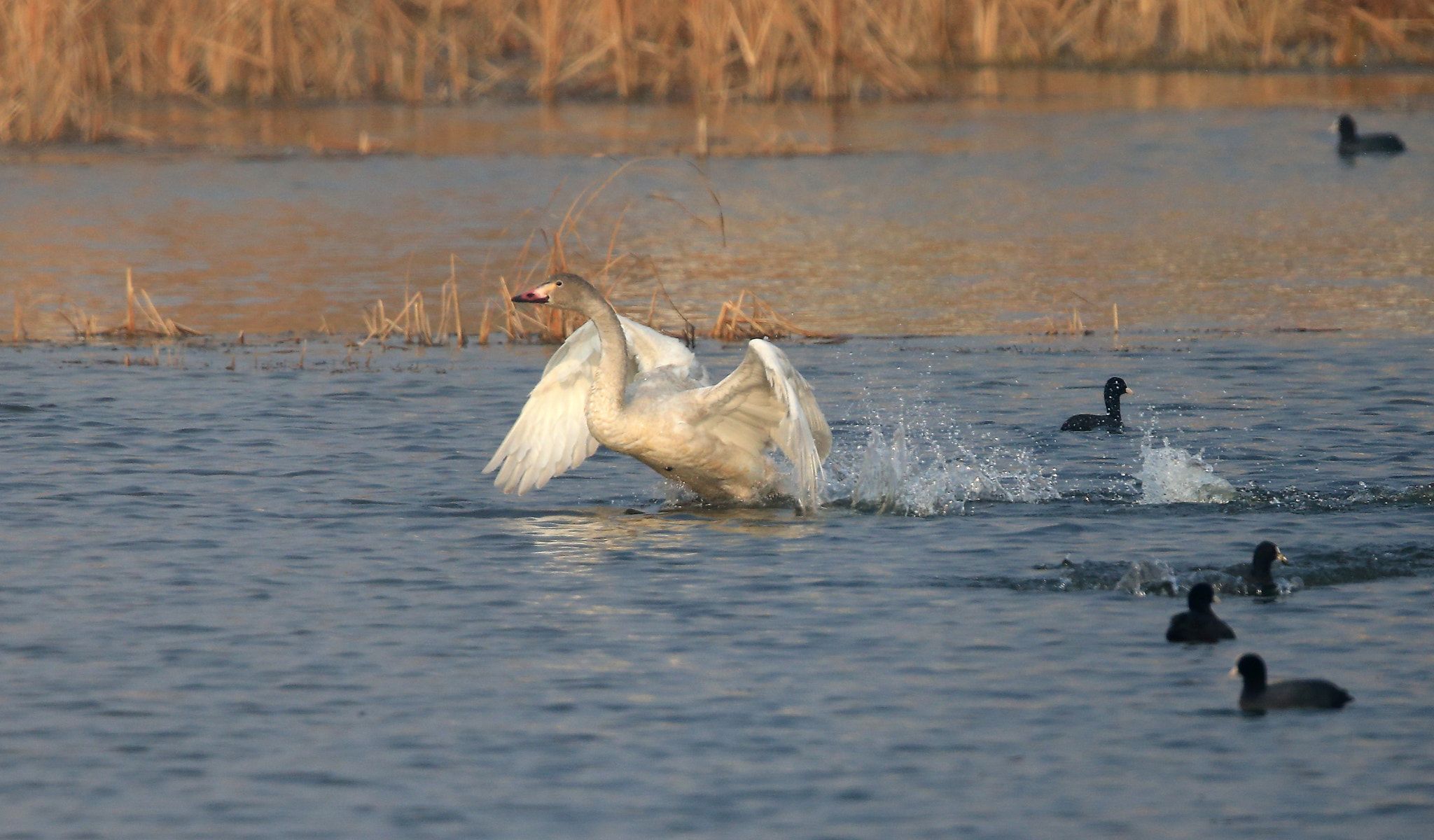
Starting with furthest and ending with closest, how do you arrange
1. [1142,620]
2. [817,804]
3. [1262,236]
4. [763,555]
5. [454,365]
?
[1262,236], [454,365], [763,555], [1142,620], [817,804]

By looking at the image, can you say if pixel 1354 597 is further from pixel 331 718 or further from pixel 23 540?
pixel 23 540

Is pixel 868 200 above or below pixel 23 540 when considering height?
above

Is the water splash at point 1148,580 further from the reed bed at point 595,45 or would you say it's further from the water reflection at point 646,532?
the reed bed at point 595,45

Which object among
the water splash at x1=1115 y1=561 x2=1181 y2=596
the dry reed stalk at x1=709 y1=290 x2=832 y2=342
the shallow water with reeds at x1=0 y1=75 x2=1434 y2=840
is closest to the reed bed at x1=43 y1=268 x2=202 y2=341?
the shallow water with reeds at x1=0 y1=75 x2=1434 y2=840

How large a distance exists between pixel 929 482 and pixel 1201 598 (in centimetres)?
243

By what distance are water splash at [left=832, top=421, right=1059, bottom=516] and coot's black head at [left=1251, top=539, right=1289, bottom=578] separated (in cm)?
172

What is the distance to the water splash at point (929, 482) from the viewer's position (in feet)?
30.4

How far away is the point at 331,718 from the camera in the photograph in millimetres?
6469

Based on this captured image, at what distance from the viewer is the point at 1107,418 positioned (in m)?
10.8

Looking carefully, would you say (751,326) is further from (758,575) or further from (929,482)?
(758,575)

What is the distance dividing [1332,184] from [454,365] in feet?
37.3

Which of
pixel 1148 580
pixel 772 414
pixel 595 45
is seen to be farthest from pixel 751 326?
pixel 595 45

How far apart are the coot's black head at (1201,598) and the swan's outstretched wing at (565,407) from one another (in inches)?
125

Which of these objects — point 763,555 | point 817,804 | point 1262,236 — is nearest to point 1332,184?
point 1262,236
